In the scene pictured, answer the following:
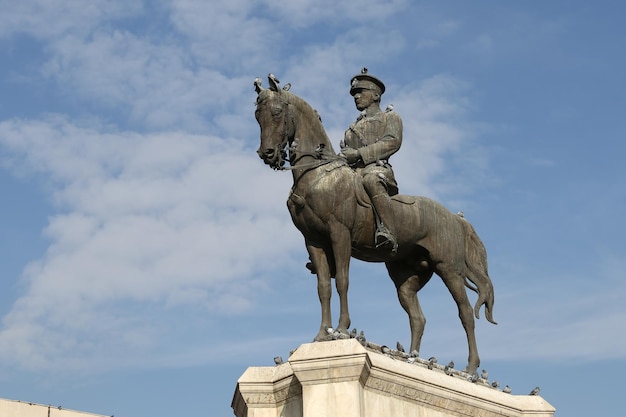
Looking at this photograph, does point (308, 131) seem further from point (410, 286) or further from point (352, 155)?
point (410, 286)

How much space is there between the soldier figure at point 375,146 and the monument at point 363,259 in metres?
0.02

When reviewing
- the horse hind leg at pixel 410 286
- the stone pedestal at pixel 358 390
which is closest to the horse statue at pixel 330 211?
the horse hind leg at pixel 410 286

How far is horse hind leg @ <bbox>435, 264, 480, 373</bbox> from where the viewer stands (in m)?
16.1

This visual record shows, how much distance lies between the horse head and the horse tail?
359 centimetres

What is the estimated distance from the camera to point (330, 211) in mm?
14516

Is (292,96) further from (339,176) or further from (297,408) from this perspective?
(297,408)


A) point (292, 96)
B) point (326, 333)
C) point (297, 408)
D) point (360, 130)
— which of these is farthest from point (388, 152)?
point (297, 408)

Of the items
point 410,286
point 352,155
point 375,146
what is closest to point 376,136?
point 375,146

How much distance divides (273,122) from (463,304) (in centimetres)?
437

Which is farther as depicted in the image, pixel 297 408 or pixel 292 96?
pixel 292 96

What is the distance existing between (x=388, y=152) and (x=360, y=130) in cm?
69

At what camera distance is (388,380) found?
13.7 meters

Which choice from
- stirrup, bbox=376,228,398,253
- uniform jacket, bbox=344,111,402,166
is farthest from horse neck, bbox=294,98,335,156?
stirrup, bbox=376,228,398,253

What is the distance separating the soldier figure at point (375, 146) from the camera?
48.8 ft
